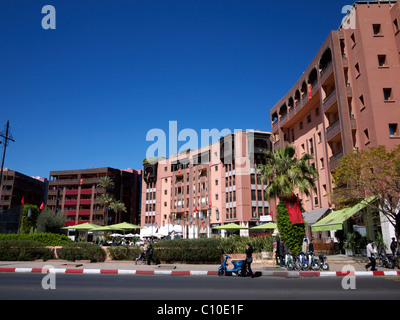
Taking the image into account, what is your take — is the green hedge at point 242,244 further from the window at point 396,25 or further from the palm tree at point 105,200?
the palm tree at point 105,200

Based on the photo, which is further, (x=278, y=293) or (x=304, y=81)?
(x=304, y=81)

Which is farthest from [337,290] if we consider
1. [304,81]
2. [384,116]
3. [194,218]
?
[194,218]

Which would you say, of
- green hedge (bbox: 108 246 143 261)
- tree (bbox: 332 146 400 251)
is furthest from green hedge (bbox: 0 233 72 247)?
tree (bbox: 332 146 400 251)

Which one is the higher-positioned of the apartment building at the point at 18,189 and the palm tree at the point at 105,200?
the apartment building at the point at 18,189

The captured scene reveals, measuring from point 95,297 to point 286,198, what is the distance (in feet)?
52.3

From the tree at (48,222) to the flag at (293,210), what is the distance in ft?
113

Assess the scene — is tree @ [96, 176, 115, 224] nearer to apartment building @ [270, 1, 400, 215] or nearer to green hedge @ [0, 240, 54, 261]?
green hedge @ [0, 240, 54, 261]

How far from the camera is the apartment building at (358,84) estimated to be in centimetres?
2484

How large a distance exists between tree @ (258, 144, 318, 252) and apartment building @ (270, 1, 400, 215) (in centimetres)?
185

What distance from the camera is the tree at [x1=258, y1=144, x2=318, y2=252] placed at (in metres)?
21.0

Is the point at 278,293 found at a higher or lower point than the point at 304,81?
lower

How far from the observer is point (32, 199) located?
10019cm

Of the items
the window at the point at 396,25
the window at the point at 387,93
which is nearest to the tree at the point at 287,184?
the window at the point at 387,93
